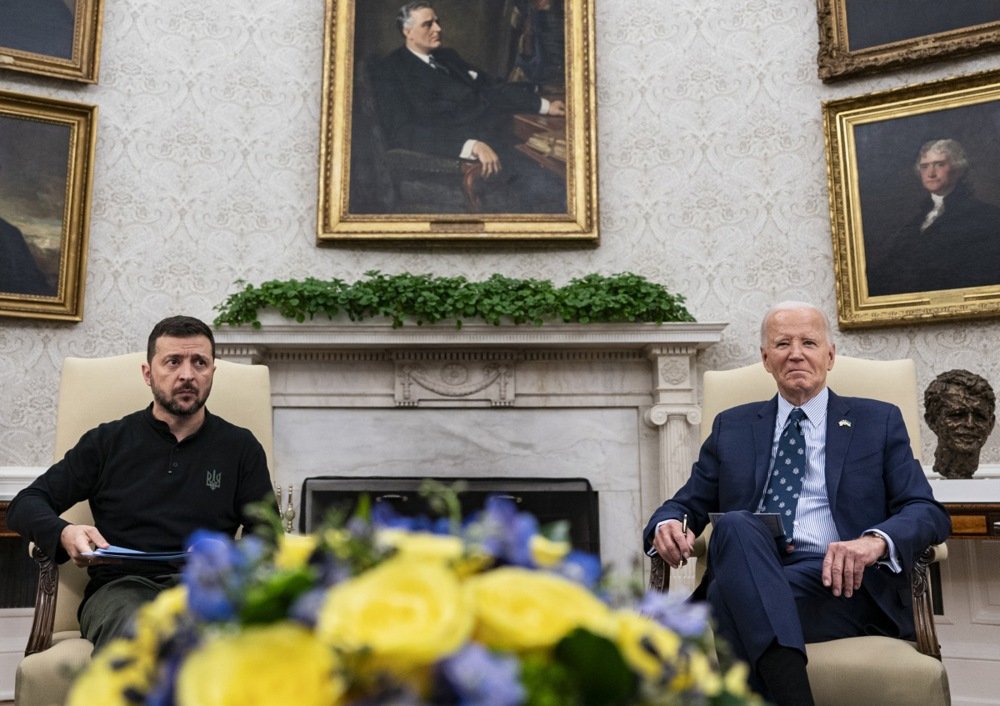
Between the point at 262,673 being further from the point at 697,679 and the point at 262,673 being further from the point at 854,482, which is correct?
the point at 854,482

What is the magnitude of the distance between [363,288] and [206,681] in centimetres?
424

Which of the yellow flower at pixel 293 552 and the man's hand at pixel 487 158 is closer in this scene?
the yellow flower at pixel 293 552

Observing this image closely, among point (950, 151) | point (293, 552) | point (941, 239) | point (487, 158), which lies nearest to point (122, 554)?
point (293, 552)

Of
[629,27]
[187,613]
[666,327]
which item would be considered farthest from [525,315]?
[187,613]

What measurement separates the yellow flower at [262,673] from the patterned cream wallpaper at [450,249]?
15.1 ft

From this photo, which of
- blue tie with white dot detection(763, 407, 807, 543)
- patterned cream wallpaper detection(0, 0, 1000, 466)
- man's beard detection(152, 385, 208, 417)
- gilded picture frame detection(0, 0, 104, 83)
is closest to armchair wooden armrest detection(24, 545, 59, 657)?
man's beard detection(152, 385, 208, 417)

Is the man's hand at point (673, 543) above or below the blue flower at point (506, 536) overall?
below

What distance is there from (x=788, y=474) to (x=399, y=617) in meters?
2.35

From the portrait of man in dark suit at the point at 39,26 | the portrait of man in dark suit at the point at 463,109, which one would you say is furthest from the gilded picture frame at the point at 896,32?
the portrait of man in dark suit at the point at 39,26

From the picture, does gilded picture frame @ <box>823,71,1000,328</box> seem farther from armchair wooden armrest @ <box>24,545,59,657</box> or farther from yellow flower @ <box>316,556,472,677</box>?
yellow flower @ <box>316,556,472,677</box>

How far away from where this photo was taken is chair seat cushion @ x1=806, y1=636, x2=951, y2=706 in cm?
209

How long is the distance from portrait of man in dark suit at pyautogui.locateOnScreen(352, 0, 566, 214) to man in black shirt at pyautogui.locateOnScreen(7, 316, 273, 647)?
8.59 feet

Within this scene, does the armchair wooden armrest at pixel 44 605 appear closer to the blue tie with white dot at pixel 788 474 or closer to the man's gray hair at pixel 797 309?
the blue tie with white dot at pixel 788 474

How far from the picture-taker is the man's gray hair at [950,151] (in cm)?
482
